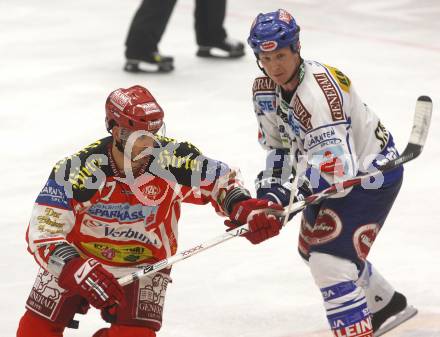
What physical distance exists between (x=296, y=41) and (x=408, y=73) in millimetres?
4381

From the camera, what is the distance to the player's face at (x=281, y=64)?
443cm

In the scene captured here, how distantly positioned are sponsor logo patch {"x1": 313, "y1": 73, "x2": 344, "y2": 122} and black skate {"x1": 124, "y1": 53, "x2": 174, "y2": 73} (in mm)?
4522

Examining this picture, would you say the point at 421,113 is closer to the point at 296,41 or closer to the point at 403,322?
the point at 296,41

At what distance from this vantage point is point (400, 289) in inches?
215

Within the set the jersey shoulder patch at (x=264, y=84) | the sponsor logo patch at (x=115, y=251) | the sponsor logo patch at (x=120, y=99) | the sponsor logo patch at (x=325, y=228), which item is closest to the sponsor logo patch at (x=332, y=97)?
the jersey shoulder patch at (x=264, y=84)

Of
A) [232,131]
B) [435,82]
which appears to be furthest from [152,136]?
[435,82]

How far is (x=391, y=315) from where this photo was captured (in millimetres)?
4996

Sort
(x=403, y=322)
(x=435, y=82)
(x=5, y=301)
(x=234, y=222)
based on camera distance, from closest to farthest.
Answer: (x=234, y=222) < (x=403, y=322) < (x=5, y=301) < (x=435, y=82)

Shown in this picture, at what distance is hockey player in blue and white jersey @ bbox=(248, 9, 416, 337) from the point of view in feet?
14.3

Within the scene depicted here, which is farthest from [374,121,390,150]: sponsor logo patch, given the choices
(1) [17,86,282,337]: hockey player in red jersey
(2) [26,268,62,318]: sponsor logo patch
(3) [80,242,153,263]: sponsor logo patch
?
(2) [26,268,62,318]: sponsor logo patch

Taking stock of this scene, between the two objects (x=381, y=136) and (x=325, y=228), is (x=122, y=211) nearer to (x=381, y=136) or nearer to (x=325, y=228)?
(x=325, y=228)

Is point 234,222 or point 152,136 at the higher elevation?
point 152,136

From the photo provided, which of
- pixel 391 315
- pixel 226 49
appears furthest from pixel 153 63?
pixel 391 315

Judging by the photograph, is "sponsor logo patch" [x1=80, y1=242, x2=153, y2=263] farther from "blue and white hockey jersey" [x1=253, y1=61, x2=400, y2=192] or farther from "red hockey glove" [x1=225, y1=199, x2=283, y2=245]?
"blue and white hockey jersey" [x1=253, y1=61, x2=400, y2=192]
